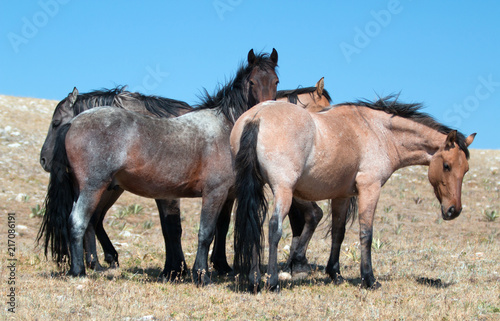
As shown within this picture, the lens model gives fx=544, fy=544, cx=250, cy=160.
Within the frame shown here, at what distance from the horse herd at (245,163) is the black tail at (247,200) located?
1cm

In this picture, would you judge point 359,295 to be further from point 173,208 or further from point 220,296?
point 173,208

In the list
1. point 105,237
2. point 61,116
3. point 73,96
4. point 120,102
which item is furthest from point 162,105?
point 105,237

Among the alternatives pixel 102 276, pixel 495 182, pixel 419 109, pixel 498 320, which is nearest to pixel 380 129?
pixel 419 109

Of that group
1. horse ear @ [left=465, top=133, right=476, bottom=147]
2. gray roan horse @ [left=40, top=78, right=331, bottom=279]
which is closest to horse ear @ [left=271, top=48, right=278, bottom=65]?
gray roan horse @ [left=40, top=78, right=331, bottom=279]

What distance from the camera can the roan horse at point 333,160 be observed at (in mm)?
5547

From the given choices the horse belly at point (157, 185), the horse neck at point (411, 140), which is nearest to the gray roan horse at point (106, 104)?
the horse belly at point (157, 185)

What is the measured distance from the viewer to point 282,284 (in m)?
6.48

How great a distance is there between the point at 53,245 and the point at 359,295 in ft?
11.5

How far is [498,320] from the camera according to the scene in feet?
15.9

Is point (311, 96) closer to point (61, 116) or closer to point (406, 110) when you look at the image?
point (406, 110)

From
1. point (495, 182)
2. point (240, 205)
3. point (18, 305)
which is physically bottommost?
point (18, 305)

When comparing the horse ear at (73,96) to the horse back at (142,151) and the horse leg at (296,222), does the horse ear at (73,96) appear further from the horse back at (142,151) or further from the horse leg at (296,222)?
the horse leg at (296,222)

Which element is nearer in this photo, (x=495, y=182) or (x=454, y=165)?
(x=454, y=165)

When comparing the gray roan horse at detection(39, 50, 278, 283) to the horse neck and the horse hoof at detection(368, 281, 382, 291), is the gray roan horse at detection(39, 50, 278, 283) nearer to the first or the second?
the horse hoof at detection(368, 281, 382, 291)
